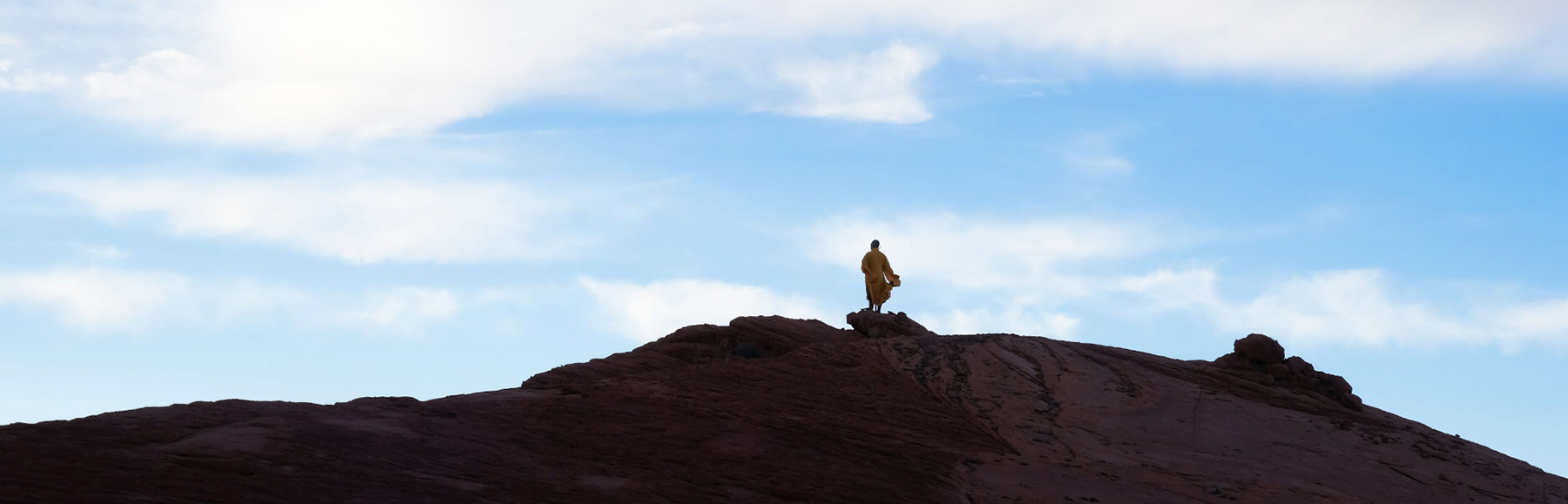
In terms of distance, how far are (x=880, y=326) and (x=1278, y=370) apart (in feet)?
21.1

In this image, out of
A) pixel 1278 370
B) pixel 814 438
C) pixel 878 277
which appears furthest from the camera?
pixel 878 277

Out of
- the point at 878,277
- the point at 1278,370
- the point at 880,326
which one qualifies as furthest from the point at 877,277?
the point at 1278,370

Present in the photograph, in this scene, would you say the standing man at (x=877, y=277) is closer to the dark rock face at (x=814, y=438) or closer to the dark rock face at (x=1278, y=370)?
the dark rock face at (x=814, y=438)

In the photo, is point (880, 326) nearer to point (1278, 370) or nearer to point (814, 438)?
point (1278, 370)

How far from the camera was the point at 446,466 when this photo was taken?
1022 cm

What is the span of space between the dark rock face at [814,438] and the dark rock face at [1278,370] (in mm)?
45

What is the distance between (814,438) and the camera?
12.8 metres

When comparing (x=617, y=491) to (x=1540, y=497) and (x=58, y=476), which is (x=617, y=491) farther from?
(x=1540, y=497)

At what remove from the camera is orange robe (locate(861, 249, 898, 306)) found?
22.2 metres

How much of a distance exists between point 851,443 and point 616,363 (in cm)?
431

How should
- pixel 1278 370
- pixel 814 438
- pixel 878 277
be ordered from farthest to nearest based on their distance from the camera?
pixel 878 277 < pixel 1278 370 < pixel 814 438

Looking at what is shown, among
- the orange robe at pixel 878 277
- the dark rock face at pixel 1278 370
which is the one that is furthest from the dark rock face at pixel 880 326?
the dark rock face at pixel 1278 370

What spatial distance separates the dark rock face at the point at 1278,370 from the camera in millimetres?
19859

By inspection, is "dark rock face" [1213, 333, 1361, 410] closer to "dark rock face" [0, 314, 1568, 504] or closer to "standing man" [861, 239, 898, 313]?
"dark rock face" [0, 314, 1568, 504]
